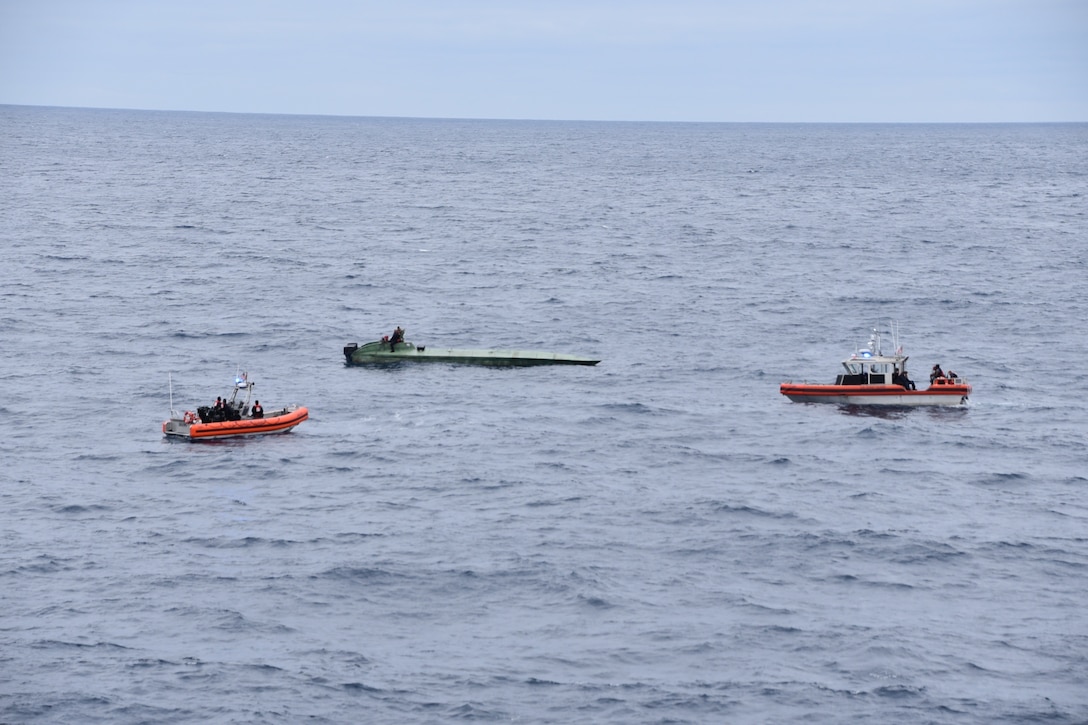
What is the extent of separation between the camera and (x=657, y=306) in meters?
106

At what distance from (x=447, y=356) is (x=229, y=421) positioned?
1880 cm

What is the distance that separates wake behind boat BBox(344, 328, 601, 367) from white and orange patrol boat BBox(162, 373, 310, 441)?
15.3 meters

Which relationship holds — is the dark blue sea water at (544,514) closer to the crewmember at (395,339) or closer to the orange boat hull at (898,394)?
the orange boat hull at (898,394)

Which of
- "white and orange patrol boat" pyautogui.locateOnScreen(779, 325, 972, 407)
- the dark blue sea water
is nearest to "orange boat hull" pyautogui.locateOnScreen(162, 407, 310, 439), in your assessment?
the dark blue sea water

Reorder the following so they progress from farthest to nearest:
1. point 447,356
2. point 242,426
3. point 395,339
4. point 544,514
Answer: point 395,339
point 447,356
point 242,426
point 544,514

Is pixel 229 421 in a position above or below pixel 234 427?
above

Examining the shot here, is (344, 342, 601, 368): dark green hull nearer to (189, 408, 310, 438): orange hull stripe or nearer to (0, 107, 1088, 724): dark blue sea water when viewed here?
(0, 107, 1088, 724): dark blue sea water

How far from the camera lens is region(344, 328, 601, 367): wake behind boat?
267 ft

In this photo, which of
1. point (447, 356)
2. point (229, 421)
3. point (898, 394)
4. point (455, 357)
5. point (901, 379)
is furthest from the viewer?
point (447, 356)

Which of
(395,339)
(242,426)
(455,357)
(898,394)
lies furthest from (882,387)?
(242,426)

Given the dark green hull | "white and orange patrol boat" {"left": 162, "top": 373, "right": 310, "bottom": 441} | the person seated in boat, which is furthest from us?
the dark green hull

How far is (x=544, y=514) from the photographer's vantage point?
5469 cm

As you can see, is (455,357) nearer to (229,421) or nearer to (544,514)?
(229,421)

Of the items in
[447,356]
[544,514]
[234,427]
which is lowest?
[544,514]
